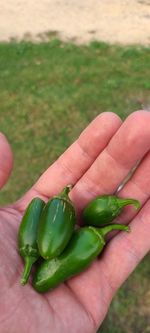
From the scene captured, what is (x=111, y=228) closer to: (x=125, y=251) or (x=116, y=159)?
(x=125, y=251)

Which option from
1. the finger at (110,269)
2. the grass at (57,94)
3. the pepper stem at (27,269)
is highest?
the pepper stem at (27,269)

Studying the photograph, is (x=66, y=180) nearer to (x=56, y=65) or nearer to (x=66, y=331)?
(x=66, y=331)

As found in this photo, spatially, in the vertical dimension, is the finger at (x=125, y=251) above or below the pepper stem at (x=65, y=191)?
below

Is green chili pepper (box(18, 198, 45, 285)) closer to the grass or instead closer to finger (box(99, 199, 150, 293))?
finger (box(99, 199, 150, 293))

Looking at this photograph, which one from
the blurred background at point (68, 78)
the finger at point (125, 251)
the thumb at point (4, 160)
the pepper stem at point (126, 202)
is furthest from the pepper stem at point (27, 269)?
the blurred background at point (68, 78)

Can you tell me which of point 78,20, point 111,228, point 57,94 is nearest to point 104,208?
point 111,228

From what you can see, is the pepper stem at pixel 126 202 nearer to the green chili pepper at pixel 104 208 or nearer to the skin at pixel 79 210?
the green chili pepper at pixel 104 208
